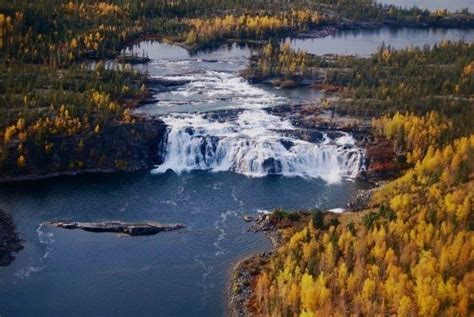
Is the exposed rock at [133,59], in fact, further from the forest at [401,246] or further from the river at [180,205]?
the forest at [401,246]

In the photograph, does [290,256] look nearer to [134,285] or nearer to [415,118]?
[134,285]

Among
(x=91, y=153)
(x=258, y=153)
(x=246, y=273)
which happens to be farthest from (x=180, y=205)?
(x=246, y=273)

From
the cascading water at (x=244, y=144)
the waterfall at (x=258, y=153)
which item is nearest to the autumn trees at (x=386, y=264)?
the waterfall at (x=258, y=153)

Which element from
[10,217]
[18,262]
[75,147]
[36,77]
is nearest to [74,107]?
[75,147]

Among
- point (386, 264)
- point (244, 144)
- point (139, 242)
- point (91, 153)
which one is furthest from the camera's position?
point (244, 144)

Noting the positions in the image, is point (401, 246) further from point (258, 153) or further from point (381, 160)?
point (258, 153)
